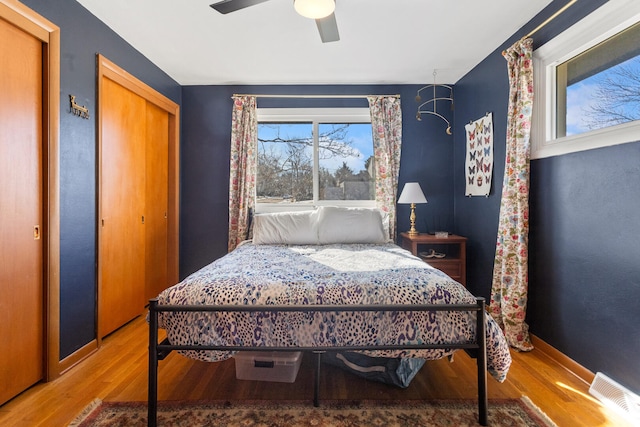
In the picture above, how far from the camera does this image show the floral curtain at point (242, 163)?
3709 millimetres

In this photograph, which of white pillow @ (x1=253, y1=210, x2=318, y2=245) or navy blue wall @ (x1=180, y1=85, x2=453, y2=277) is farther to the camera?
navy blue wall @ (x1=180, y1=85, x2=453, y2=277)

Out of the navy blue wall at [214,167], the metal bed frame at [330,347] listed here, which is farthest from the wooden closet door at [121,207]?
the metal bed frame at [330,347]

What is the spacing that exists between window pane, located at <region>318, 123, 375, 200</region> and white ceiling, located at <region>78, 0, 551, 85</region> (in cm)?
57

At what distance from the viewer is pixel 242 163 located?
12.3 ft

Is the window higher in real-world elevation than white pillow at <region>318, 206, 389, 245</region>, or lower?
higher

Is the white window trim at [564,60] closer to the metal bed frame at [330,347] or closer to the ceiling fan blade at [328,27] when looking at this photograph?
the metal bed frame at [330,347]

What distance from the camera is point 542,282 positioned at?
240 centimetres

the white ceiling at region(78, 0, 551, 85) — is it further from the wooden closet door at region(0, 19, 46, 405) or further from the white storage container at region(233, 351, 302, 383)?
the white storage container at region(233, 351, 302, 383)

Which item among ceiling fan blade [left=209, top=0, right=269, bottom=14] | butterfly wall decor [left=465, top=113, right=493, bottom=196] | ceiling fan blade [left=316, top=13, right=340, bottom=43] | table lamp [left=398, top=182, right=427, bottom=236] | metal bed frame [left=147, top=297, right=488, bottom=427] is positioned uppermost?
ceiling fan blade [left=316, top=13, right=340, bottom=43]

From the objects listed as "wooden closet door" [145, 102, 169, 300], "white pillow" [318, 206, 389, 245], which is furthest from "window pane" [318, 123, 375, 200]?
"wooden closet door" [145, 102, 169, 300]

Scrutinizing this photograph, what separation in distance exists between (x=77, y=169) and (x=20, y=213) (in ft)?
1.71

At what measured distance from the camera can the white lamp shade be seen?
3.47 metres

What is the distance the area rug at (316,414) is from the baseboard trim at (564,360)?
53 cm

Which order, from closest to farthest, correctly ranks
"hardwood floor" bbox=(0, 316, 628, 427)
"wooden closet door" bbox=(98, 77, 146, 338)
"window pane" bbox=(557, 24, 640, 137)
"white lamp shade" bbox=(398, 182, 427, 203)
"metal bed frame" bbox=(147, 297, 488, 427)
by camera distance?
"metal bed frame" bbox=(147, 297, 488, 427)
"hardwood floor" bbox=(0, 316, 628, 427)
"window pane" bbox=(557, 24, 640, 137)
"wooden closet door" bbox=(98, 77, 146, 338)
"white lamp shade" bbox=(398, 182, 427, 203)
